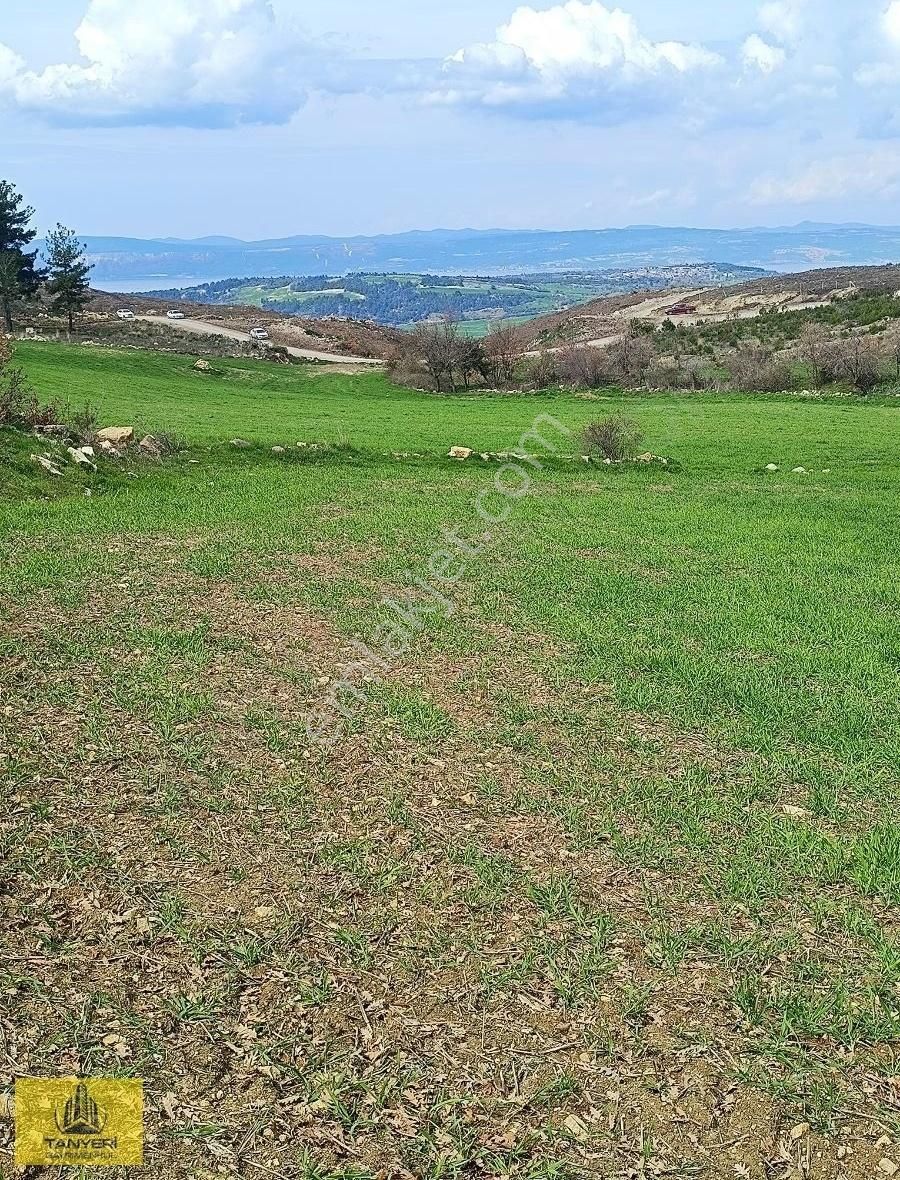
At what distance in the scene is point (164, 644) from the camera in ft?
27.5

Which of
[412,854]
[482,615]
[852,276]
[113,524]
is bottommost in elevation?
[412,854]

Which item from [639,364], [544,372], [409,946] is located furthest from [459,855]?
[639,364]

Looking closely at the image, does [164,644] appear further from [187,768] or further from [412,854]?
[412,854]

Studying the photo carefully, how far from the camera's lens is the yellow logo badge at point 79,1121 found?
3.38 meters

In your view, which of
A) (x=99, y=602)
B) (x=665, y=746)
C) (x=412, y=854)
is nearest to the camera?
(x=412, y=854)

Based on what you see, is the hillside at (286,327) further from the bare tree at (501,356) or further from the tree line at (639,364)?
the tree line at (639,364)

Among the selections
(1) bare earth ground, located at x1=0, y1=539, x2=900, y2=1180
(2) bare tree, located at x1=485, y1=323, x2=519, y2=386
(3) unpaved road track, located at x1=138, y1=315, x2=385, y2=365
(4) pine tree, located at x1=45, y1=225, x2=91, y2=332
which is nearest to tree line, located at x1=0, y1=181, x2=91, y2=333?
(4) pine tree, located at x1=45, y1=225, x2=91, y2=332

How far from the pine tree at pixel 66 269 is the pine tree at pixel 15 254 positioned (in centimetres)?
90

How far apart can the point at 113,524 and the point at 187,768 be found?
7.25m

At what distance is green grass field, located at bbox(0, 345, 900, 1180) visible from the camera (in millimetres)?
3660

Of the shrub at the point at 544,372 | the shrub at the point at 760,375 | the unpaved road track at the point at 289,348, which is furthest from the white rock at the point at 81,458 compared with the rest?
the unpaved road track at the point at 289,348

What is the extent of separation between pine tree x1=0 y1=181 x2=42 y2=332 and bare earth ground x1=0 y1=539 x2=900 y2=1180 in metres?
44.9

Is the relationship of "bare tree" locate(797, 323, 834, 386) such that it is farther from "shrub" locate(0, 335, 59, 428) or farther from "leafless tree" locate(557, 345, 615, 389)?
"shrub" locate(0, 335, 59, 428)

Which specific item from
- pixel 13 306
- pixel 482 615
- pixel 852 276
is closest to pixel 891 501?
pixel 482 615
